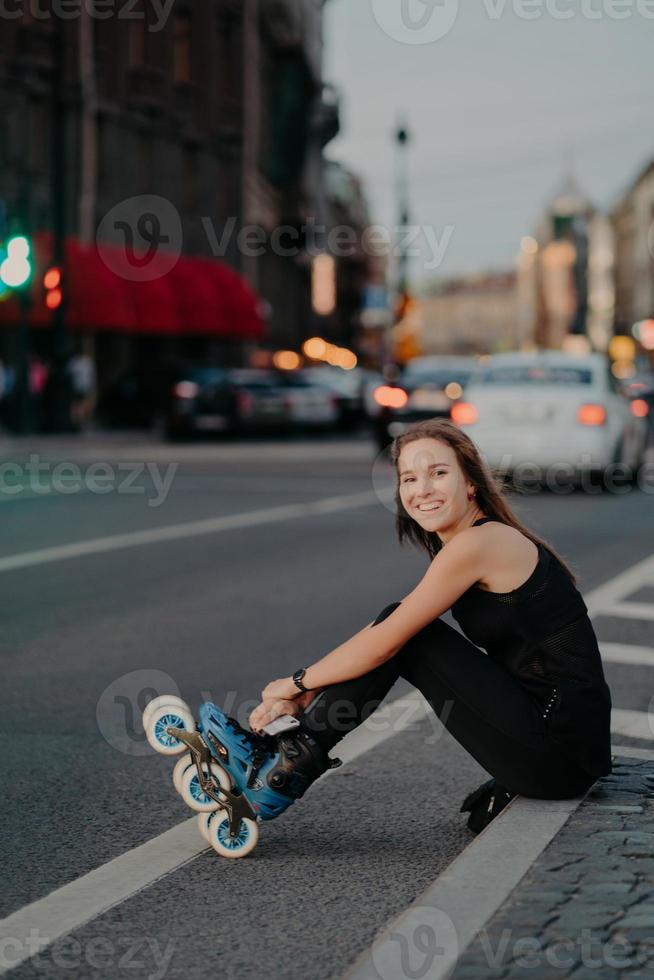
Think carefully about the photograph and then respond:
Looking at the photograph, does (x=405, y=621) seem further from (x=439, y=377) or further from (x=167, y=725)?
(x=439, y=377)

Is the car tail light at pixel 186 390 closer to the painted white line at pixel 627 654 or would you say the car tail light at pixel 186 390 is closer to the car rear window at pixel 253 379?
the car rear window at pixel 253 379

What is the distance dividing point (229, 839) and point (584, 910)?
1.24 meters

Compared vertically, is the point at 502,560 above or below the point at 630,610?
above

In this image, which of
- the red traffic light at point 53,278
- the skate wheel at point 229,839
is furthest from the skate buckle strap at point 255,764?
the red traffic light at point 53,278

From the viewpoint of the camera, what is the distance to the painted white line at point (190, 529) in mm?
12594

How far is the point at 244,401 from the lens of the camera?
3406cm

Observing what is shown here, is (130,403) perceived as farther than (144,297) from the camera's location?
No

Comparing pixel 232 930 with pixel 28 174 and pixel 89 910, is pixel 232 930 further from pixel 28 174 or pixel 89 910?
pixel 28 174

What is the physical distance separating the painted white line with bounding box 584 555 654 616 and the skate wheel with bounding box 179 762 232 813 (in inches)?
210

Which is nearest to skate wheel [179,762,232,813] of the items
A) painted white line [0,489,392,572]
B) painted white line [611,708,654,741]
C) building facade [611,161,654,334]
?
painted white line [611,708,654,741]

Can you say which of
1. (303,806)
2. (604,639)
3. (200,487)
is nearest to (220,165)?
(200,487)

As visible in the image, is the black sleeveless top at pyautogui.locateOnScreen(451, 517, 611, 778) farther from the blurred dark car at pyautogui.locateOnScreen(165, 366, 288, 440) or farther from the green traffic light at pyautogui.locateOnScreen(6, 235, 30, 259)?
the blurred dark car at pyautogui.locateOnScreen(165, 366, 288, 440)

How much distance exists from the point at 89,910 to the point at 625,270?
172 m

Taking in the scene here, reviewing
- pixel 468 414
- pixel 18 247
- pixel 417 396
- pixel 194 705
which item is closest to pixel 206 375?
pixel 417 396
